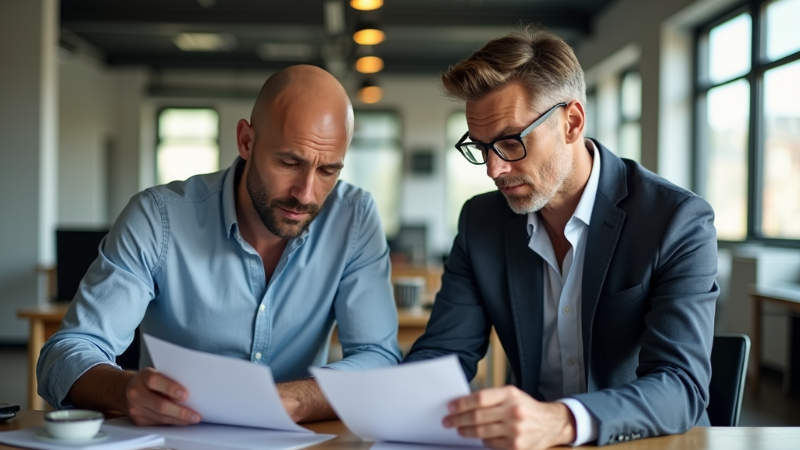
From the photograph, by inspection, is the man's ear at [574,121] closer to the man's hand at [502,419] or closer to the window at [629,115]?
the man's hand at [502,419]

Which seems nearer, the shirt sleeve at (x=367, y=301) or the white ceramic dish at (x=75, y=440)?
the white ceramic dish at (x=75, y=440)

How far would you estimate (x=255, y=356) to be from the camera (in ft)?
6.06

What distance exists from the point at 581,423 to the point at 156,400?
70 centimetres

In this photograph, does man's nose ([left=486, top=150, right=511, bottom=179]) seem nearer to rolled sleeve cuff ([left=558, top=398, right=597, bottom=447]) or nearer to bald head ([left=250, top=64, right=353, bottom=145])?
bald head ([left=250, top=64, right=353, bottom=145])

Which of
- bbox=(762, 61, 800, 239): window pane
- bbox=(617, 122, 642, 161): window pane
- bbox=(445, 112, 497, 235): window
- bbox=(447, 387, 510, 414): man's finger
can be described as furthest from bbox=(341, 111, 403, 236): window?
bbox=(447, 387, 510, 414): man's finger

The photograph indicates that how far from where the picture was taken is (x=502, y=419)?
1246mm

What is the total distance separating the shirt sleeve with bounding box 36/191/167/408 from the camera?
159 cm

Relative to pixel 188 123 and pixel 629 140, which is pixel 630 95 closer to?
pixel 629 140

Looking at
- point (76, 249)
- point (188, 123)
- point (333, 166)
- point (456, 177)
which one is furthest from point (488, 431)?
point (188, 123)

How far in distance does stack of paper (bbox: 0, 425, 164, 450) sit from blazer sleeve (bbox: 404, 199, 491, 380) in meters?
0.65

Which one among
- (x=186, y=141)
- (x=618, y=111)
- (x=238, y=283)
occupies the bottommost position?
(x=238, y=283)

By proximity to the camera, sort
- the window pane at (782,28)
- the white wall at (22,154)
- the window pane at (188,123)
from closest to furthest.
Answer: the window pane at (782,28) < the white wall at (22,154) < the window pane at (188,123)

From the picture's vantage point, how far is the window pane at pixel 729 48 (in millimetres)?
7227

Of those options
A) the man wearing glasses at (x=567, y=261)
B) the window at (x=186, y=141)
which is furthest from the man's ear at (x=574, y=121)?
the window at (x=186, y=141)
